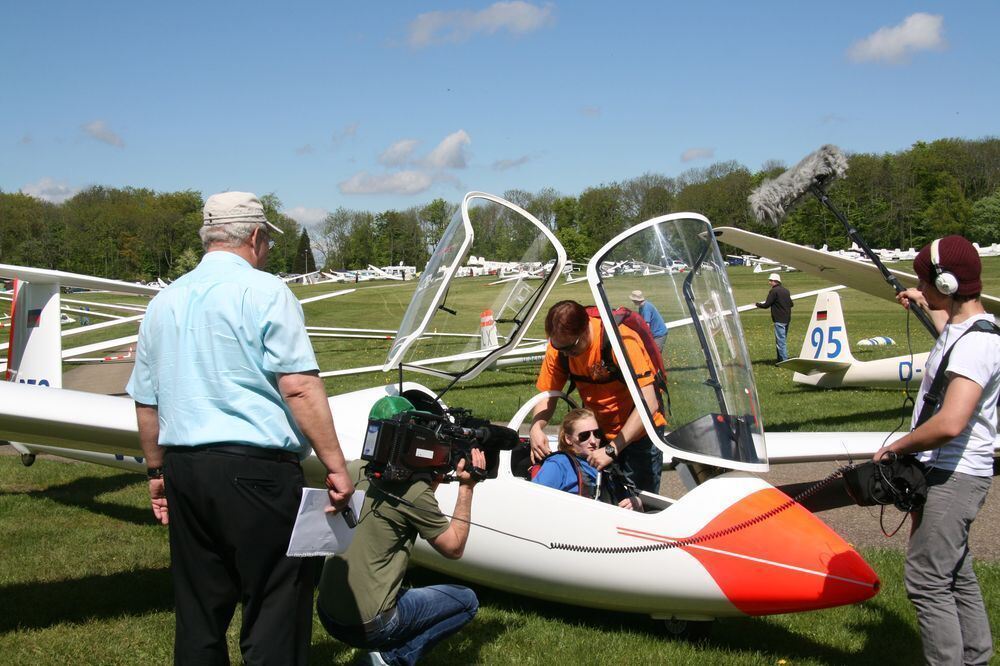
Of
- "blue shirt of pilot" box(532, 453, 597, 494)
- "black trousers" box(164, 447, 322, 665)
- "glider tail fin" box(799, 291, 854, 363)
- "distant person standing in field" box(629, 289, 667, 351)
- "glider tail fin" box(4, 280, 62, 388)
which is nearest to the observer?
"black trousers" box(164, 447, 322, 665)

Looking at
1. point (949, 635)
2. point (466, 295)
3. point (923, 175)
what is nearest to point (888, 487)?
point (949, 635)

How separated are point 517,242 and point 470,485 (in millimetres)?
2850

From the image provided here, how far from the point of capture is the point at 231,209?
270cm

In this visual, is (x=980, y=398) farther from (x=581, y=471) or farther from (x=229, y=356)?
(x=229, y=356)

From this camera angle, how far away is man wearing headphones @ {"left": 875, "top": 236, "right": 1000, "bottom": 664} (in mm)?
2998

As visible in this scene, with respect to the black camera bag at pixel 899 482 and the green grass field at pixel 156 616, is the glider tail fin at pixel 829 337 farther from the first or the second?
the black camera bag at pixel 899 482

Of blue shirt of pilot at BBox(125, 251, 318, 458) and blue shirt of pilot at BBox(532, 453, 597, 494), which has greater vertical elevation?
blue shirt of pilot at BBox(125, 251, 318, 458)

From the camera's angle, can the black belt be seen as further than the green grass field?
No

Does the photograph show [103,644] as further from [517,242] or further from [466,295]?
[517,242]

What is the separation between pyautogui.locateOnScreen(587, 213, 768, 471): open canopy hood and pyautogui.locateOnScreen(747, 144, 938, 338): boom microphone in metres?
0.97

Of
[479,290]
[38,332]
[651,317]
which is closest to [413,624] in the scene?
[651,317]

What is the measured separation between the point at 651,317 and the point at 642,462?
90 centimetres

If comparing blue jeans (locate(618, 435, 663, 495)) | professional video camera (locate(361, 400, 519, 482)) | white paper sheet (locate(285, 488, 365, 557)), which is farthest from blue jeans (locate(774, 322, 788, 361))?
white paper sheet (locate(285, 488, 365, 557))

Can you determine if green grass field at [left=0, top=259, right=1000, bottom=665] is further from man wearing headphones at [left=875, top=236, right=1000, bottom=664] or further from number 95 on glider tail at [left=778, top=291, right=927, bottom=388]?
number 95 on glider tail at [left=778, top=291, right=927, bottom=388]
